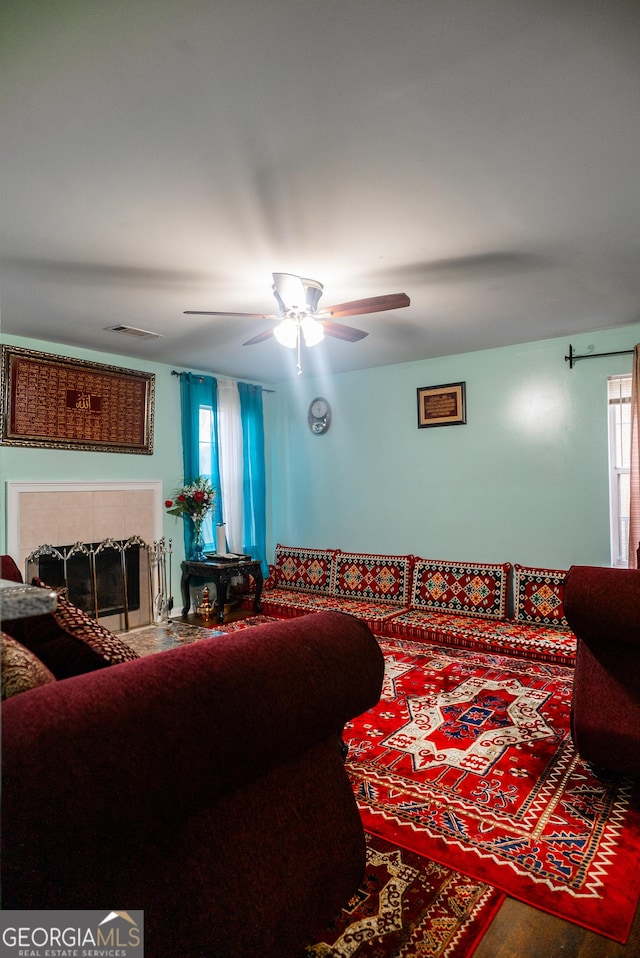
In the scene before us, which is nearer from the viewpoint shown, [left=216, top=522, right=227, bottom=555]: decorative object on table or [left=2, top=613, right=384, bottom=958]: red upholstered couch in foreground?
[left=2, top=613, right=384, bottom=958]: red upholstered couch in foreground

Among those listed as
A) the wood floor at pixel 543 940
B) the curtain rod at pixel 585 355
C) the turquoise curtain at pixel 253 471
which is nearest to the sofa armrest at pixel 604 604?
the wood floor at pixel 543 940

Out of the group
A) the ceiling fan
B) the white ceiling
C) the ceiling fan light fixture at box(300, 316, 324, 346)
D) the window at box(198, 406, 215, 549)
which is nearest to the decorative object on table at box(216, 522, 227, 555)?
the window at box(198, 406, 215, 549)

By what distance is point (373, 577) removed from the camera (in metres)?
5.43

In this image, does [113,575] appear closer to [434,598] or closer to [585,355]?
[434,598]

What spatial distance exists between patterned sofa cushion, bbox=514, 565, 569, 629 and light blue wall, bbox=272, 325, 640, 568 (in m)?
0.23

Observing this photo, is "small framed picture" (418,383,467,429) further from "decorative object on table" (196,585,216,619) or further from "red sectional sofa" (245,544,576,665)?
"decorative object on table" (196,585,216,619)

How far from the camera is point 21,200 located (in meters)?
2.27

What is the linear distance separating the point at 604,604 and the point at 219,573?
368 cm

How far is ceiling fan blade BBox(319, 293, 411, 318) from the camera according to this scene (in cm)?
285

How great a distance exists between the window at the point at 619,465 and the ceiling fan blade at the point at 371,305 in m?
2.47

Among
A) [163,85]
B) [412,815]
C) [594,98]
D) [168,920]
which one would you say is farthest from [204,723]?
[594,98]

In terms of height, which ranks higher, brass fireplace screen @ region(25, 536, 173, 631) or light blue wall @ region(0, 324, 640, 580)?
light blue wall @ region(0, 324, 640, 580)

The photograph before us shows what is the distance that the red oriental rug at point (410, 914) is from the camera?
4.88 feet

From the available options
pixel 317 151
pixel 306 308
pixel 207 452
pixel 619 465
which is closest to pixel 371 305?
pixel 306 308
